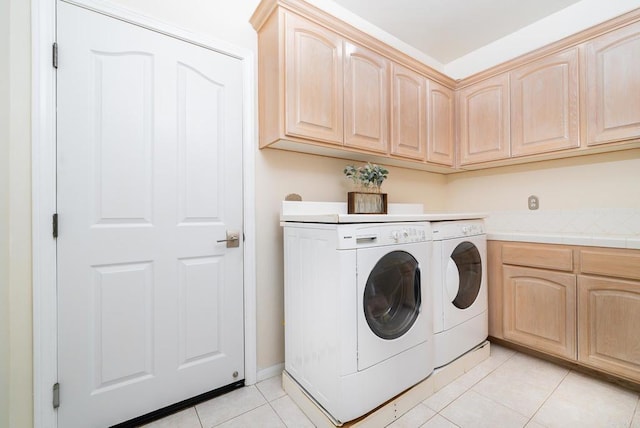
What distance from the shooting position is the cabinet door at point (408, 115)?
2.11 m

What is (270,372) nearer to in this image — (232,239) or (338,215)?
(232,239)

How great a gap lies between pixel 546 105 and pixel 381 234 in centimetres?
186

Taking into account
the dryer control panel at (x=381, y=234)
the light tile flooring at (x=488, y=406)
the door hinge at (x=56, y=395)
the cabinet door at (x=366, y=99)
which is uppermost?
the cabinet door at (x=366, y=99)

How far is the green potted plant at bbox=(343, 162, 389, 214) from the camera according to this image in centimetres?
196

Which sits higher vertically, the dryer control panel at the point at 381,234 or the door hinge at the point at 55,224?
the door hinge at the point at 55,224

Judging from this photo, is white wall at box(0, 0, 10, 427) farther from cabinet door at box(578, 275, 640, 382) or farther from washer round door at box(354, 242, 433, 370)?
cabinet door at box(578, 275, 640, 382)

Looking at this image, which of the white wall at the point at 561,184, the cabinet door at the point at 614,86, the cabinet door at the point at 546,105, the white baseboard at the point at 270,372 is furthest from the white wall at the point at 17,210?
the white wall at the point at 561,184

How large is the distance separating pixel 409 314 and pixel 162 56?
6.39 ft

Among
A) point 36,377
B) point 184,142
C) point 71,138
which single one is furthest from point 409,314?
point 71,138

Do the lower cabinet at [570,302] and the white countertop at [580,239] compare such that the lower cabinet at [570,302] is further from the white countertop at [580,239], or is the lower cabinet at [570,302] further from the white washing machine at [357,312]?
the white washing machine at [357,312]

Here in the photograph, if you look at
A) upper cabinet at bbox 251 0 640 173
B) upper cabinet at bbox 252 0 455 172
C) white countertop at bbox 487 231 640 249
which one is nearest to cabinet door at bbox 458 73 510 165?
upper cabinet at bbox 251 0 640 173

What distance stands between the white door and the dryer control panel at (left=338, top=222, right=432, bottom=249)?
772 millimetres

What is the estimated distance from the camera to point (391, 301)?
1473 mm

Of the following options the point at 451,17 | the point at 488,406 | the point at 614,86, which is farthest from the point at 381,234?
the point at 451,17
